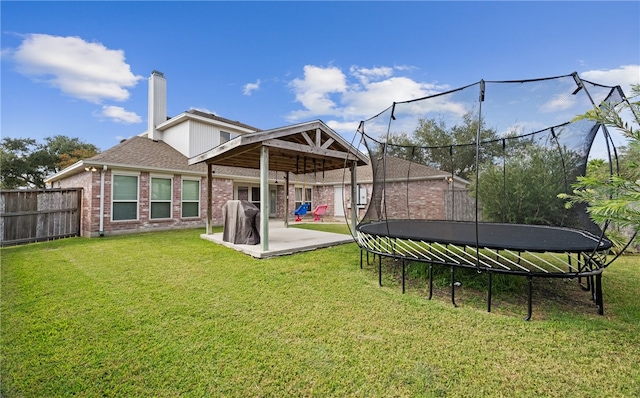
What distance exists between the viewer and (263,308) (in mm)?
2889

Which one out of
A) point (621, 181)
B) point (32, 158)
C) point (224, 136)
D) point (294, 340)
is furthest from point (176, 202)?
point (32, 158)

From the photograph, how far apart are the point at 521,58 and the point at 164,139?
13.2 meters

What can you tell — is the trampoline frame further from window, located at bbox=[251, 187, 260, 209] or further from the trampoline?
window, located at bbox=[251, 187, 260, 209]

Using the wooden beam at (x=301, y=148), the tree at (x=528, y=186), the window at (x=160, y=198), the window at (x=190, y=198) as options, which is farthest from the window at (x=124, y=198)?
the tree at (x=528, y=186)

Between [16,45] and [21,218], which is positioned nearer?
[16,45]

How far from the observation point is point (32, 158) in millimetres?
20312

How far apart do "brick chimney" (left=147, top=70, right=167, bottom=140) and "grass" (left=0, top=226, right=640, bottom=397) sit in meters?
9.31

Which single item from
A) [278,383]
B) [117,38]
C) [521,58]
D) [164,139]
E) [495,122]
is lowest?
[278,383]

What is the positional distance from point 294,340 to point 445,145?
20.4ft

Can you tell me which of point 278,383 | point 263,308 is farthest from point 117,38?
point 278,383

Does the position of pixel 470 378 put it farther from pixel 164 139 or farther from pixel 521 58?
pixel 164 139

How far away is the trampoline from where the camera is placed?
3.05 metres

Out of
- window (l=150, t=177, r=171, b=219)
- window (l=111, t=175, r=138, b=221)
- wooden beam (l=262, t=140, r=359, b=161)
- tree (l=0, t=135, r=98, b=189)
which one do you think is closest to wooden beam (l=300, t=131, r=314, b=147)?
wooden beam (l=262, t=140, r=359, b=161)

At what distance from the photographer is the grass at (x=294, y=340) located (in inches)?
66.8
